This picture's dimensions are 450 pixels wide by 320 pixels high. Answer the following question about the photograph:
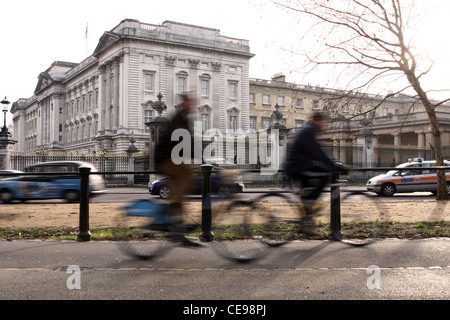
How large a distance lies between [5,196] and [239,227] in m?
11.1

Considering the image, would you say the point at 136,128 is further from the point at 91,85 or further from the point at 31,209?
the point at 31,209

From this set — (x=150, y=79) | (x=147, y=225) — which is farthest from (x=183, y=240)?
(x=150, y=79)

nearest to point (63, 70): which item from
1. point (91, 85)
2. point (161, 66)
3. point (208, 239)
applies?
point (91, 85)

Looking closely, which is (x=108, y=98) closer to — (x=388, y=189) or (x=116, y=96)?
(x=116, y=96)

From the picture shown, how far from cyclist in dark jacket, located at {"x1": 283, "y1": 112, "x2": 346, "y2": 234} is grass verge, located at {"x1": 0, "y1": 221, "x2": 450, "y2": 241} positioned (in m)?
0.91

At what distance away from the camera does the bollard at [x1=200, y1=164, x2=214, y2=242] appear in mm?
6727

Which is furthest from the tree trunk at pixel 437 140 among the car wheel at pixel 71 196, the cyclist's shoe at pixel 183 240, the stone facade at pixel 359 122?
the cyclist's shoe at pixel 183 240

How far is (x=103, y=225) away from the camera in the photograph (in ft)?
31.1

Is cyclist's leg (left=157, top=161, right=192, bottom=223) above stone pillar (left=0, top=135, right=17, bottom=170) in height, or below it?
below

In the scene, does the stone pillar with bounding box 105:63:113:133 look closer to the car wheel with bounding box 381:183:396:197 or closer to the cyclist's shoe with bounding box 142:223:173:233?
the car wheel with bounding box 381:183:396:197

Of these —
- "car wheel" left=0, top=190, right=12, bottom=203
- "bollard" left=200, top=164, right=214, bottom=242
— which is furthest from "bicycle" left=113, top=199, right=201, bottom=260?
"car wheel" left=0, top=190, right=12, bottom=203

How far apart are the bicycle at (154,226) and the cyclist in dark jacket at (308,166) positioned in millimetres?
1632

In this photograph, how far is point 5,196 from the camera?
565 inches

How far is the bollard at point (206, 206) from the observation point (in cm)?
673
